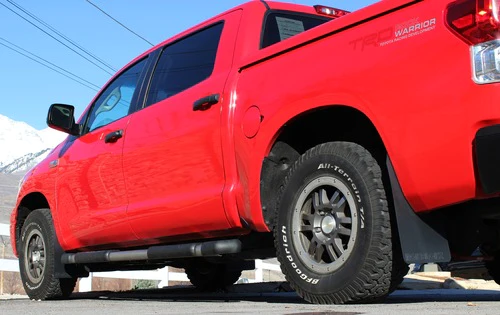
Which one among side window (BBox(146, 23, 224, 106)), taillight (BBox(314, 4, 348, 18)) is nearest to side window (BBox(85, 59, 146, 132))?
side window (BBox(146, 23, 224, 106))

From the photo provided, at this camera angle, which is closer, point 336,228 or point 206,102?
point 336,228

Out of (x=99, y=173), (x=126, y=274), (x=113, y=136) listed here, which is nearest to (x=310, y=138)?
(x=113, y=136)

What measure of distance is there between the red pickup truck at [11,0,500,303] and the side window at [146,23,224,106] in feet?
0.06

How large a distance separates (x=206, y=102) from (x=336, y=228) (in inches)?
55.9

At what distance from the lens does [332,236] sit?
13.4ft

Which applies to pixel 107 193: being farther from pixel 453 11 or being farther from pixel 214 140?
pixel 453 11

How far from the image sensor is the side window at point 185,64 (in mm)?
5434

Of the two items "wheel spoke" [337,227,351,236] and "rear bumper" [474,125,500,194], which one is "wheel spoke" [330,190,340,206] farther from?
"rear bumper" [474,125,500,194]

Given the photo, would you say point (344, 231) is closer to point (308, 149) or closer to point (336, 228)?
point (336, 228)

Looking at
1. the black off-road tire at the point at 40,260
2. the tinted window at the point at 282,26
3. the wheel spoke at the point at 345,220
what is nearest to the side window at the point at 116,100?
the black off-road tire at the point at 40,260

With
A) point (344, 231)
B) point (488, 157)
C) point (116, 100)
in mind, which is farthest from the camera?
point (116, 100)

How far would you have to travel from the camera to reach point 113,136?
598cm

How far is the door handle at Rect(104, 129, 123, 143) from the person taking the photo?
233 inches

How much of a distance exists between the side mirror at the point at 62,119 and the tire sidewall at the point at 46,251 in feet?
2.96
